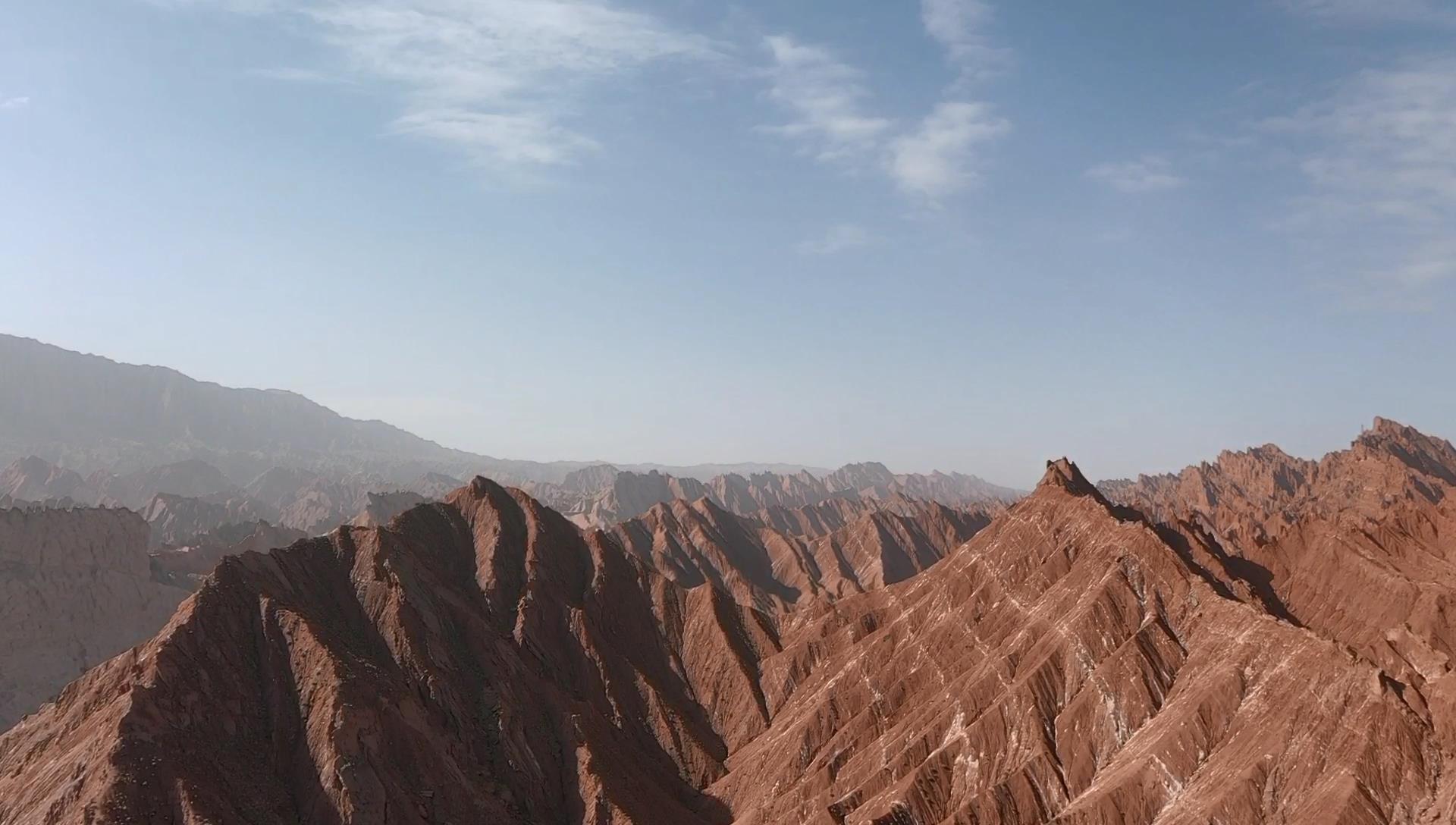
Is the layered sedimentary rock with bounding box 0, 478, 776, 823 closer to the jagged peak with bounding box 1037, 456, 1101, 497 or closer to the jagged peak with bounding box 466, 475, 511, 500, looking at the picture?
the jagged peak with bounding box 466, 475, 511, 500

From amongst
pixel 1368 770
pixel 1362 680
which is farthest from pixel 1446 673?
pixel 1368 770

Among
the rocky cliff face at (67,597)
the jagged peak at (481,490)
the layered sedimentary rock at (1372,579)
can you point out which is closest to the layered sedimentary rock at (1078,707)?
the layered sedimentary rock at (1372,579)

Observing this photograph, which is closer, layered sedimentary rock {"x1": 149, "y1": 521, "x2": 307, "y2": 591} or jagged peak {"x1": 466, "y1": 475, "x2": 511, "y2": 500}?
jagged peak {"x1": 466, "y1": 475, "x2": 511, "y2": 500}

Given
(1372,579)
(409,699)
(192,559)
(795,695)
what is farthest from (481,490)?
(1372,579)

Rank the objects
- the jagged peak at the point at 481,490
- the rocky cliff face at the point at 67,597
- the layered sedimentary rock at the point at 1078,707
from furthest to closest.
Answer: the jagged peak at the point at 481,490 < the rocky cliff face at the point at 67,597 < the layered sedimentary rock at the point at 1078,707

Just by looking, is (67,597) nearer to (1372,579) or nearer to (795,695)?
(795,695)

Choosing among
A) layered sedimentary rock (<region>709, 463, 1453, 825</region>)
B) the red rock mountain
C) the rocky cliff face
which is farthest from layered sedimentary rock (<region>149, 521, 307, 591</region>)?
layered sedimentary rock (<region>709, 463, 1453, 825</region>)

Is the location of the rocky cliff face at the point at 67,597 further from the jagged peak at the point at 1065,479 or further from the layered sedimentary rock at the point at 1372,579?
the layered sedimentary rock at the point at 1372,579
